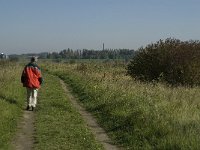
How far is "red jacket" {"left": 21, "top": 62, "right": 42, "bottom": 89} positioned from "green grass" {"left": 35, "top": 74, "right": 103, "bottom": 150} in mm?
962

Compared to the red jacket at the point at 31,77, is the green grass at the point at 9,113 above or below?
below

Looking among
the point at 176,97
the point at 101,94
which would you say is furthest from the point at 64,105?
the point at 176,97

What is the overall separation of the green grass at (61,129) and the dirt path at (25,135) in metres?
0.17

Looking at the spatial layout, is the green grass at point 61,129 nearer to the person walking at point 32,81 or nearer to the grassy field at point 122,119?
the grassy field at point 122,119

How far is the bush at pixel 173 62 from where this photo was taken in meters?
25.0

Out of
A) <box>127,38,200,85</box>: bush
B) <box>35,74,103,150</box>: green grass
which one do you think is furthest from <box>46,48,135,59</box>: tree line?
<box>35,74,103,150</box>: green grass

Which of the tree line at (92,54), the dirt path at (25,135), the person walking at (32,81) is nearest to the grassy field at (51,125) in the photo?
the dirt path at (25,135)

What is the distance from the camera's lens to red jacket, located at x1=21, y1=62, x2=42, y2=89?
17094 mm

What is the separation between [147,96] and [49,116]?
4.25 m

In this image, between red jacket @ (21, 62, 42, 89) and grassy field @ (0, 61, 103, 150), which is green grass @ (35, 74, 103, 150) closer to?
grassy field @ (0, 61, 103, 150)

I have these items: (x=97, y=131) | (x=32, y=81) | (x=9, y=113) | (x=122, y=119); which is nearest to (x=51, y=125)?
(x=97, y=131)

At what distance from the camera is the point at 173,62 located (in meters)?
→ 25.1

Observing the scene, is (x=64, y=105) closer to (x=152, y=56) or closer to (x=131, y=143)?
(x=131, y=143)

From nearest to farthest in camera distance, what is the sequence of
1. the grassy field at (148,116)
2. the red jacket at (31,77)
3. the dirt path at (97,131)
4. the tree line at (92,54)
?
the grassy field at (148,116)
the dirt path at (97,131)
the red jacket at (31,77)
the tree line at (92,54)
